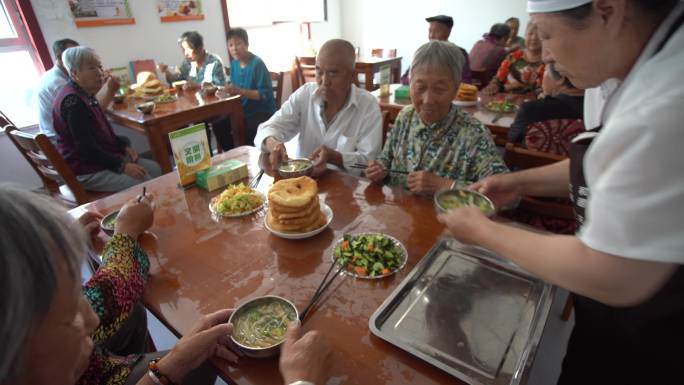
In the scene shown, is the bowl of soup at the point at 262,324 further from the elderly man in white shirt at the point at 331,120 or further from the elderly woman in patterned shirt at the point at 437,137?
the elderly man in white shirt at the point at 331,120

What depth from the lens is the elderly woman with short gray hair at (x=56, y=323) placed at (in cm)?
57

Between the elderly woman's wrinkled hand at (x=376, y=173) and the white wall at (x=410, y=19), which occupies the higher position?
the white wall at (x=410, y=19)

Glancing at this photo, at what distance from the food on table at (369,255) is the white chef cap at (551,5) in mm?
811

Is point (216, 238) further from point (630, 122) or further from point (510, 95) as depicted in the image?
point (510, 95)

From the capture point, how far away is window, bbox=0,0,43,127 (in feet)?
12.6

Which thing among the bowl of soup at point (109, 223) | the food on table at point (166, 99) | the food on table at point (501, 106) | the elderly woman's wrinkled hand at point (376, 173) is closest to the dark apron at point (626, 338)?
the elderly woman's wrinkled hand at point (376, 173)

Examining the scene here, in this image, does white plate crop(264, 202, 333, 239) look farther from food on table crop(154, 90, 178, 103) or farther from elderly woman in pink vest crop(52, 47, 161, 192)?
food on table crop(154, 90, 178, 103)

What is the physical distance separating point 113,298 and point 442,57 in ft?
5.37

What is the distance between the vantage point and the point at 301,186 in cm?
145

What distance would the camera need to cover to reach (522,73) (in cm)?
368

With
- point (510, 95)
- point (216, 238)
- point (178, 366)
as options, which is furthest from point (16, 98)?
point (510, 95)

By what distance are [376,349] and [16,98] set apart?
5.30 meters

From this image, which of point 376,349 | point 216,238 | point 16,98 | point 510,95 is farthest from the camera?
point 16,98

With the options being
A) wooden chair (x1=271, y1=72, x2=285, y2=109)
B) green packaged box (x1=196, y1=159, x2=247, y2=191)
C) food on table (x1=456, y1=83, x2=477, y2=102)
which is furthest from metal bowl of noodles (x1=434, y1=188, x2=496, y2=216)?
wooden chair (x1=271, y1=72, x2=285, y2=109)
